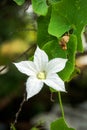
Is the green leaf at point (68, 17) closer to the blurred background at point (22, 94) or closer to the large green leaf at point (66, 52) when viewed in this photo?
the large green leaf at point (66, 52)

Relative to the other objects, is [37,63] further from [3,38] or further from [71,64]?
[3,38]

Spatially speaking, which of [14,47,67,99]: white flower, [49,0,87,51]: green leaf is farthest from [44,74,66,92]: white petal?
[49,0,87,51]: green leaf

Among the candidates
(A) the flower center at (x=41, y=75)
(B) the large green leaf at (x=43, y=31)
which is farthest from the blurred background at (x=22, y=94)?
(A) the flower center at (x=41, y=75)

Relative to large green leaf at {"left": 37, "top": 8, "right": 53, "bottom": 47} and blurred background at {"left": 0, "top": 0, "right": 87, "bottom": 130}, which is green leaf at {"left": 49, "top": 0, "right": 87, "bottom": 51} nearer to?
large green leaf at {"left": 37, "top": 8, "right": 53, "bottom": 47}

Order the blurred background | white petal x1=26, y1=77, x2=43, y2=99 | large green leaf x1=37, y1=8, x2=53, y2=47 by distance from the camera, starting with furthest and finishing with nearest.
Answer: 1. the blurred background
2. large green leaf x1=37, y1=8, x2=53, y2=47
3. white petal x1=26, y1=77, x2=43, y2=99

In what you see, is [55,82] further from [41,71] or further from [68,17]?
[68,17]
